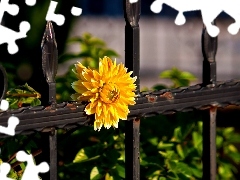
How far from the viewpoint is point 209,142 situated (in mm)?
2041

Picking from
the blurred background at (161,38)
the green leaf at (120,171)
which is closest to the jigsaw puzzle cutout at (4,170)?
the green leaf at (120,171)

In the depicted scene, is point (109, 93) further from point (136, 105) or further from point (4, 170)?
point (4, 170)

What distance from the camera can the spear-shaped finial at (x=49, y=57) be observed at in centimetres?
168

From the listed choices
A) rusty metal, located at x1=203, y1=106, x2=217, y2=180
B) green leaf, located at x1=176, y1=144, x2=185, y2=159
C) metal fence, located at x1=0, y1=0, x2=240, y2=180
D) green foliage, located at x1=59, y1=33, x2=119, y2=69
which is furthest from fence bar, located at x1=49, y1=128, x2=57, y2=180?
green foliage, located at x1=59, y1=33, x2=119, y2=69

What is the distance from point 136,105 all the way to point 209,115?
0.96ft

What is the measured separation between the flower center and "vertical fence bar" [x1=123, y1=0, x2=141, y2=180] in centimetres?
18

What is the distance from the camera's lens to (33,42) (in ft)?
17.5

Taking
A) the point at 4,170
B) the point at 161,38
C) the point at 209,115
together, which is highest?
the point at 161,38

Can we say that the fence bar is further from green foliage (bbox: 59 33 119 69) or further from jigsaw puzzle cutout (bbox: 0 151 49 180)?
green foliage (bbox: 59 33 119 69)

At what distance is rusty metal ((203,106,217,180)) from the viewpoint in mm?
2023

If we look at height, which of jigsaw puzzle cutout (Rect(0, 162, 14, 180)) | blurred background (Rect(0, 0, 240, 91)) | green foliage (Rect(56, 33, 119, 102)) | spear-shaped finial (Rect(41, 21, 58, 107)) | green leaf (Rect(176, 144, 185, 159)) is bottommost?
jigsaw puzzle cutout (Rect(0, 162, 14, 180))

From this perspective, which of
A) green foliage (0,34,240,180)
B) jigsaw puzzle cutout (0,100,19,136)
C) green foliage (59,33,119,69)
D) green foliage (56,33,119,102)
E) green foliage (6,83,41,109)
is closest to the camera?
jigsaw puzzle cutout (0,100,19,136)

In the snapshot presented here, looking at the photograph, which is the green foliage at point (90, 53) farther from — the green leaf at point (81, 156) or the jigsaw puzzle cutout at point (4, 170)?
the jigsaw puzzle cutout at point (4, 170)

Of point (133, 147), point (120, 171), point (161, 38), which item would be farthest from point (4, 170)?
point (161, 38)
